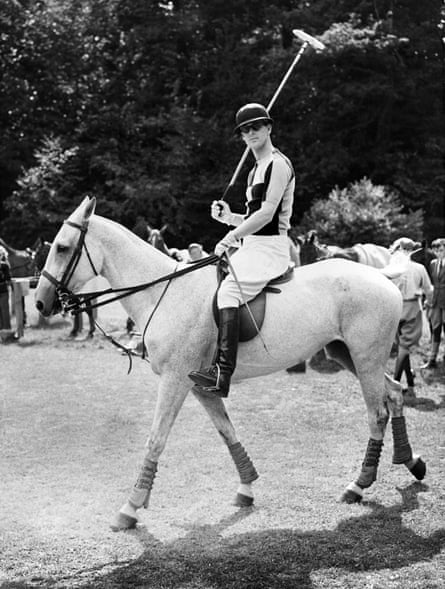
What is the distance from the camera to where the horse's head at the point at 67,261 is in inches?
253

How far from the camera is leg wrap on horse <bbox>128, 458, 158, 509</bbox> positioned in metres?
6.26

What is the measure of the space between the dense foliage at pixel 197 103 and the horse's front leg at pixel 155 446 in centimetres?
2390

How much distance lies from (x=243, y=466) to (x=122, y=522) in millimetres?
1300

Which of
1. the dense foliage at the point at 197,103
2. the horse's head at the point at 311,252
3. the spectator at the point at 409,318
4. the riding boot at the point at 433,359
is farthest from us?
the dense foliage at the point at 197,103

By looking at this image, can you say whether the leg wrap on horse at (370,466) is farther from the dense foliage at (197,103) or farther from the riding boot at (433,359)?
the dense foliage at (197,103)

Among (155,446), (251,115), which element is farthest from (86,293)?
(251,115)

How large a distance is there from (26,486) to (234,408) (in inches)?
155

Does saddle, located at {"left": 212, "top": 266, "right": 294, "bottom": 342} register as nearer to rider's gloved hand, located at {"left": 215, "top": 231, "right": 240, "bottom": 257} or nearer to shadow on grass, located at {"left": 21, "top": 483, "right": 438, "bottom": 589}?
rider's gloved hand, located at {"left": 215, "top": 231, "right": 240, "bottom": 257}

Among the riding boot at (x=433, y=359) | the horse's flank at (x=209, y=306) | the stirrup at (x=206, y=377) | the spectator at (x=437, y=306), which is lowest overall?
the riding boot at (x=433, y=359)

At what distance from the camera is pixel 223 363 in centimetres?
627

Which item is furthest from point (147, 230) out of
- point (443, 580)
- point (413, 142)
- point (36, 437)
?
point (413, 142)

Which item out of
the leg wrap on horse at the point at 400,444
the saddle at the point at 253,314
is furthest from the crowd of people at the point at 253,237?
the leg wrap on horse at the point at 400,444

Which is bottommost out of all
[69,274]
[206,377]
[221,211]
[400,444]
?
[400,444]

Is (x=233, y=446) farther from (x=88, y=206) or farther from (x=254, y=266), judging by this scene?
(x=88, y=206)
